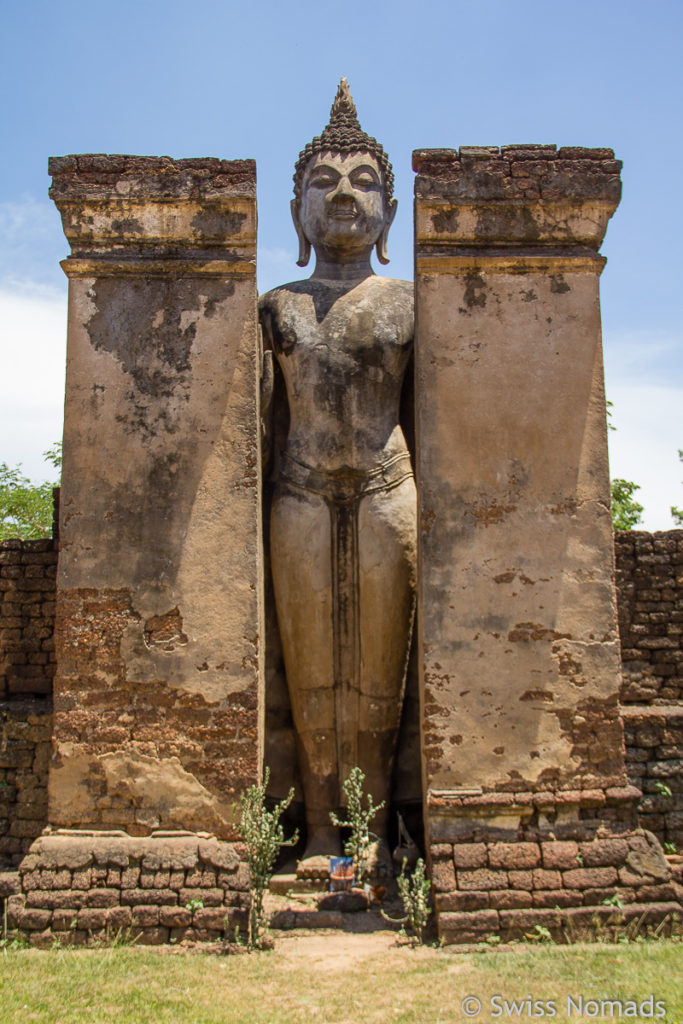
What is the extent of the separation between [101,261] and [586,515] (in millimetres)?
3034

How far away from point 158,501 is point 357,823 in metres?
2.01

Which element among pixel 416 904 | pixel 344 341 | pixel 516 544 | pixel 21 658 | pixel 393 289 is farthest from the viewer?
pixel 21 658

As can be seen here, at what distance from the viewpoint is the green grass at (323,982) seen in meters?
4.39

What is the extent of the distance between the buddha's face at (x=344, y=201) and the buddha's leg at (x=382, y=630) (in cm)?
179

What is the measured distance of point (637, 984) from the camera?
4.58 meters

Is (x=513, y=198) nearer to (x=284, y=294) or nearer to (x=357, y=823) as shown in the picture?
(x=284, y=294)

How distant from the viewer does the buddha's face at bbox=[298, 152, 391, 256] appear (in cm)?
689

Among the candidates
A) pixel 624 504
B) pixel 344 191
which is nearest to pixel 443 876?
pixel 344 191

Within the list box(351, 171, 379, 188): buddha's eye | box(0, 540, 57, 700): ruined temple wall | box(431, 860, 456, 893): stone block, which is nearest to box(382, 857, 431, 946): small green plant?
box(431, 860, 456, 893): stone block

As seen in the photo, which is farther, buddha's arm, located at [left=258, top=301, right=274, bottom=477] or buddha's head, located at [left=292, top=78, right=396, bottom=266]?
buddha's head, located at [left=292, top=78, right=396, bottom=266]

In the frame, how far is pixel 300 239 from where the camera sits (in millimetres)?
7184

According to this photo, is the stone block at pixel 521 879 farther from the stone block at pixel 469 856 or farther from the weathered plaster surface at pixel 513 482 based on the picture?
the weathered plaster surface at pixel 513 482

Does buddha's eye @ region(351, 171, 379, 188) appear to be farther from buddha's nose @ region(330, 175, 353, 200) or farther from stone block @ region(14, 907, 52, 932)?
stone block @ region(14, 907, 52, 932)

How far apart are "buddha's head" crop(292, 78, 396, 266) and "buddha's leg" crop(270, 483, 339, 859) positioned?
5.76 feet
